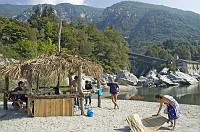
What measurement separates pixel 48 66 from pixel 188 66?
341 ft

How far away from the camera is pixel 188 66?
11262 cm

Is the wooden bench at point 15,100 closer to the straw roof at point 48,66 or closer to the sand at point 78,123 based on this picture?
the sand at point 78,123

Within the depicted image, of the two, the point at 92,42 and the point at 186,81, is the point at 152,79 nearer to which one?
the point at 186,81

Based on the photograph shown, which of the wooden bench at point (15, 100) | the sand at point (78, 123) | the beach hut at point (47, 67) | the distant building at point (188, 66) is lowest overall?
the distant building at point (188, 66)

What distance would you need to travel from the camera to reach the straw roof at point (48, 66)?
47.1 ft

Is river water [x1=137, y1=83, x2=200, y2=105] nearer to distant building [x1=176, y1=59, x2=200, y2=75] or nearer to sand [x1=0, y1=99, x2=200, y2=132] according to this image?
sand [x1=0, y1=99, x2=200, y2=132]

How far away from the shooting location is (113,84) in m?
16.9

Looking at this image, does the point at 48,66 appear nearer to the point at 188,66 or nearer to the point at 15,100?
the point at 15,100

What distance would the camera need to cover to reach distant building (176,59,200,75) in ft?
365

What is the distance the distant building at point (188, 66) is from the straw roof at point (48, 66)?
97213 mm

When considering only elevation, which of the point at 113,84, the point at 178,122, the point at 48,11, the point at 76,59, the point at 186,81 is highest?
the point at 48,11

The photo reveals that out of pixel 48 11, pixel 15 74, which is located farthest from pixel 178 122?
pixel 48 11

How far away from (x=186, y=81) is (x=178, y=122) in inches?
2569

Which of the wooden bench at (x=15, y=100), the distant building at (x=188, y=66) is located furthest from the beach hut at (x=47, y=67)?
the distant building at (x=188, y=66)
